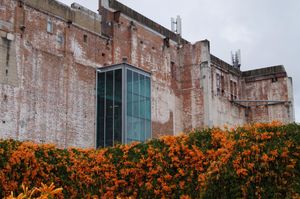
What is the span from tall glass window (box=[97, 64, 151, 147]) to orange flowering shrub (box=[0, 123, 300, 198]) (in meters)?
12.7

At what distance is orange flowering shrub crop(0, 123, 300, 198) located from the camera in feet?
28.2

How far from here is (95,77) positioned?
27344mm

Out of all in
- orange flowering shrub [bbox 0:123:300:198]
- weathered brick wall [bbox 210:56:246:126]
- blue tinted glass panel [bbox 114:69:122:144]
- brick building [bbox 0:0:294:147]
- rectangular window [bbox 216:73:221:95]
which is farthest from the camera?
rectangular window [bbox 216:73:221:95]

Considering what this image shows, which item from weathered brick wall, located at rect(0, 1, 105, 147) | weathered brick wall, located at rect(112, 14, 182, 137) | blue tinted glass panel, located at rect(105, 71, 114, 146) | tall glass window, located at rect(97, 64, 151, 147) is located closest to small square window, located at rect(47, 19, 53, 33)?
weathered brick wall, located at rect(0, 1, 105, 147)

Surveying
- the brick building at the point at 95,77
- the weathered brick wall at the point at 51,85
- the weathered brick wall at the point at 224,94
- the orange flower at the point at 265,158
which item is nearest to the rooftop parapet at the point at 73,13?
the brick building at the point at 95,77

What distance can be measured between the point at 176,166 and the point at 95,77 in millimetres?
17472

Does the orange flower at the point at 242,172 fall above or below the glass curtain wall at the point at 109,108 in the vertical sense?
below

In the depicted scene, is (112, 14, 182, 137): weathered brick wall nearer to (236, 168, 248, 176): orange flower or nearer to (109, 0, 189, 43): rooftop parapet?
(109, 0, 189, 43): rooftop parapet

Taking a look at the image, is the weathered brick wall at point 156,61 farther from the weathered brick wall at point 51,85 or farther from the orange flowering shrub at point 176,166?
the orange flowering shrub at point 176,166

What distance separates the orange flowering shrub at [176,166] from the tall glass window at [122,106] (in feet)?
41.6

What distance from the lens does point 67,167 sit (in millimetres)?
11867

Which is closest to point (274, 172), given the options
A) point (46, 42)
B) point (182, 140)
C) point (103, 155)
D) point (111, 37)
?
point (182, 140)

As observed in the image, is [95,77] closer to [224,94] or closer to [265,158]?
[224,94]

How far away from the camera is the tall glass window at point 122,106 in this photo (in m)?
25.6
